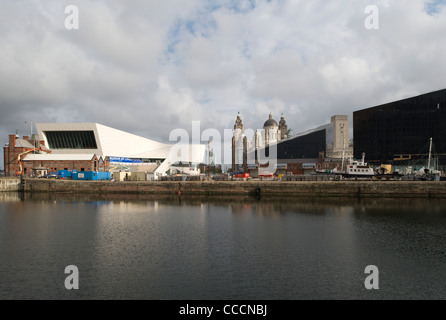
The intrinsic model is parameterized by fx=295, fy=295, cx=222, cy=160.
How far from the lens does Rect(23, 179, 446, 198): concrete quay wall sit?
4669cm

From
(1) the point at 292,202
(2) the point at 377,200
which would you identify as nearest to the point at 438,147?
(2) the point at 377,200

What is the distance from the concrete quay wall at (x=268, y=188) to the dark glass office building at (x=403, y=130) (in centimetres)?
2688

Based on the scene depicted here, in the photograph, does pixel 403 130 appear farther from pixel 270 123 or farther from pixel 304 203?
pixel 270 123

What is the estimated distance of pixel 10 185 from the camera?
2221 inches

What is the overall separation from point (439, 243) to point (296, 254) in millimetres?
11200

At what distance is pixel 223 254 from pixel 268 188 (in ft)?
103

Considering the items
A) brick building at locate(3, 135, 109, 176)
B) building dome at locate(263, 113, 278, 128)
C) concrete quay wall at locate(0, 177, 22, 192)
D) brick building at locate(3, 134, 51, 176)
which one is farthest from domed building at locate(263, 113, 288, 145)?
concrete quay wall at locate(0, 177, 22, 192)

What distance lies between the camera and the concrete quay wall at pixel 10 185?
56.0m

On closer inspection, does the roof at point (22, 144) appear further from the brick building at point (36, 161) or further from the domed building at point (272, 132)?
the domed building at point (272, 132)

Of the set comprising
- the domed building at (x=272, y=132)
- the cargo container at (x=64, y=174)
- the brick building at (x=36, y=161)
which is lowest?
the cargo container at (x=64, y=174)

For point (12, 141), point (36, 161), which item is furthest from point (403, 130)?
point (12, 141)

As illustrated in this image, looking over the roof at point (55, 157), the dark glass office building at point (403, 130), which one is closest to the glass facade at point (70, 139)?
the roof at point (55, 157)

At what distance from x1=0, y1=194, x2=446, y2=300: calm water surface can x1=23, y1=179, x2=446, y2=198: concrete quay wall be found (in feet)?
48.1
